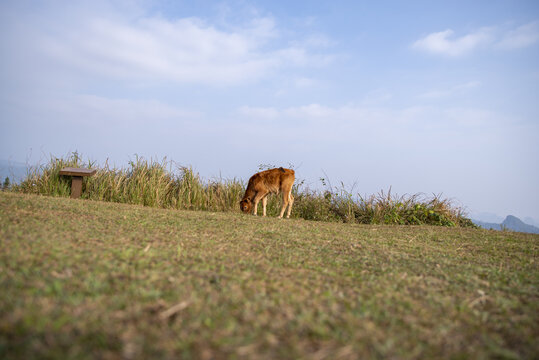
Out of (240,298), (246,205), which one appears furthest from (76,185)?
(240,298)

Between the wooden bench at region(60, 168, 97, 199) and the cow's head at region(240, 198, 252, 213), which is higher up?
the wooden bench at region(60, 168, 97, 199)

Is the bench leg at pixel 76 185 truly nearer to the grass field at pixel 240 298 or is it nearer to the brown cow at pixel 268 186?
the brown cow at pixel 268 186

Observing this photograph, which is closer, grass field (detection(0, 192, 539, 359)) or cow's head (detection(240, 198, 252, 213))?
grass field (detection(0, 192, 539, 359))

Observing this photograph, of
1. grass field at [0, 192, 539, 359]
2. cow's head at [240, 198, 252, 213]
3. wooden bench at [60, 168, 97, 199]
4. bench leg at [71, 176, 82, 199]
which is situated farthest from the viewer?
cow's head at [240, 198, 252, 213]

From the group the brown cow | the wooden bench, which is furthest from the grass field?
the brown cow

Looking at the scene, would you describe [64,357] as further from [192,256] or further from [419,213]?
[419,213]

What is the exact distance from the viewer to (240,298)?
1981 mm

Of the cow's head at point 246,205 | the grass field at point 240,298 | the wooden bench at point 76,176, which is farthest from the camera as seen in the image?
the cow's head at point 246,205

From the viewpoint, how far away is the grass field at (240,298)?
1478 millimetres

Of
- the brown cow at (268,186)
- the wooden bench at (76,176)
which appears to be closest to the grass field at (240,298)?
the wooden bench at (76,176)

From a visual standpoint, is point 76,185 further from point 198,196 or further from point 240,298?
point 240,298

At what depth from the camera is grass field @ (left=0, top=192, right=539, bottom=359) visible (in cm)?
148

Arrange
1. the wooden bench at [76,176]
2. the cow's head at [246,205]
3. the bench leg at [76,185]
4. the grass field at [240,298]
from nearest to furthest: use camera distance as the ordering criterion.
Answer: the grass field at [240,298], the wooden bench at [76,176], the bench leg at [76,185], the cow's head at [246,205]

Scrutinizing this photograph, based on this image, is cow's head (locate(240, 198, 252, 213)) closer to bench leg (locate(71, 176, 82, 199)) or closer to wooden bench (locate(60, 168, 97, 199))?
wooden bench (locate(60, 168, 97, 199))
